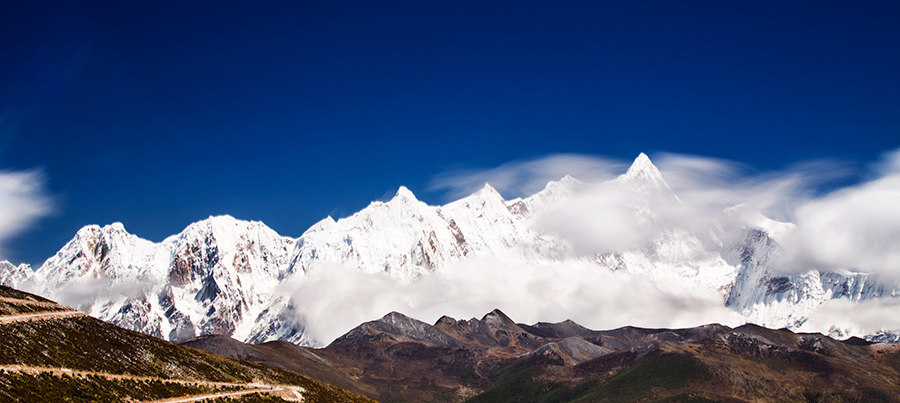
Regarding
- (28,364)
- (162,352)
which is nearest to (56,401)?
(28,364)

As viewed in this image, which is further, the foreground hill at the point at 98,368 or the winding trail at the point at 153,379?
the winding trail at the point at 153,379

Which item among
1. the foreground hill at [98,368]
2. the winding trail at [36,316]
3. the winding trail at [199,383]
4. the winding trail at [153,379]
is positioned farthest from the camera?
the winding trail at [36,316]

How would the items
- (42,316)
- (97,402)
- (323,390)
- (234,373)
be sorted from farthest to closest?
1. (323,390)
2. (234,373)
3. (42,316)
4. (97,402)

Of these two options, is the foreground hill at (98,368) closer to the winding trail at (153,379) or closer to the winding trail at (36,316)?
the winding trail at (36,316)

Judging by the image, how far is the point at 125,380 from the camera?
325 ft

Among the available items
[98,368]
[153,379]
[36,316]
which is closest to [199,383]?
[153,379]

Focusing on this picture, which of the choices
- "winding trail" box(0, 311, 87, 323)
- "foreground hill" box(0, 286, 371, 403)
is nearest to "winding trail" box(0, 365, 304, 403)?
"foreground hill" box(0, 286, 371, 403)

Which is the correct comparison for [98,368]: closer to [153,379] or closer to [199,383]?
[153,379]

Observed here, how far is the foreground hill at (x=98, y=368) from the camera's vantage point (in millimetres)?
84000

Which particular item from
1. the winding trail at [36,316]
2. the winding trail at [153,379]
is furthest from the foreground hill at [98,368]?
the winding trail at [153,379]

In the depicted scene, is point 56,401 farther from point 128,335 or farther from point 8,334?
point 128,335

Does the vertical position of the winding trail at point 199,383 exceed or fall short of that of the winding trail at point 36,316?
it falls short

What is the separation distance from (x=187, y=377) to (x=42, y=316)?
28.9 m

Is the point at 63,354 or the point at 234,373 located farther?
the point at 234,373
